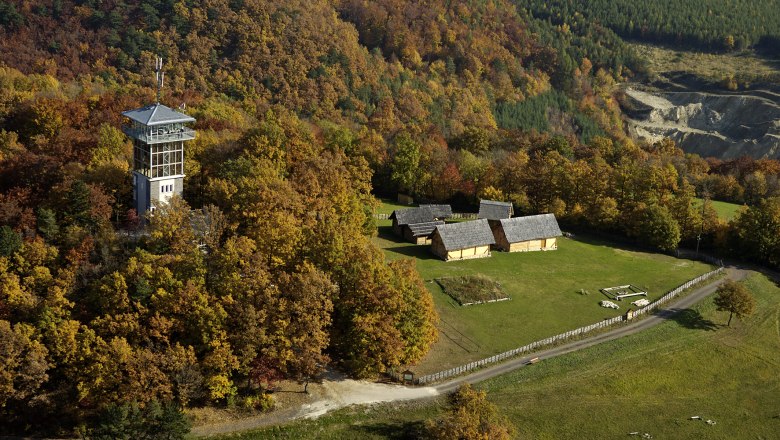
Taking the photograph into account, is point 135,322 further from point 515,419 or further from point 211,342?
point 515,419

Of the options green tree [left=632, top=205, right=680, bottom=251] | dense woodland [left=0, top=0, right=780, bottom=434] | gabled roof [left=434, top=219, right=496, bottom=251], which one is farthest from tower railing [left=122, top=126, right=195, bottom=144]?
green tree [left=632, top=205, right=680, bottom=251]

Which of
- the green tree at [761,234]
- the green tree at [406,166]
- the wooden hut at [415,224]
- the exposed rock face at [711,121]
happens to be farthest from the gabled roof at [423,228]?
the exposed rock face at [711,121]

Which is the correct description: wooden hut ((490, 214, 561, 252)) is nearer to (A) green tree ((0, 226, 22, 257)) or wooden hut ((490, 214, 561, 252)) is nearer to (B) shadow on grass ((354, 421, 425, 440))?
(B) shadow on grass ((354, 421, 425, 440))

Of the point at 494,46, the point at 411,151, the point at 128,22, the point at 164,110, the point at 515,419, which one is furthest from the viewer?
the point at 494,46

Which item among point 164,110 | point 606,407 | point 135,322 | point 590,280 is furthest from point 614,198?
point 135,322

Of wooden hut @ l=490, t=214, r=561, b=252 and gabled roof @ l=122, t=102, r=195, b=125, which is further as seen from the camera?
wooden hut @ l=490, t=214, r=561, b=252

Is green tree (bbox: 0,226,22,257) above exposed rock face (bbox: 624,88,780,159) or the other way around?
the other way around

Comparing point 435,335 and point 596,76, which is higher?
point 596,76
